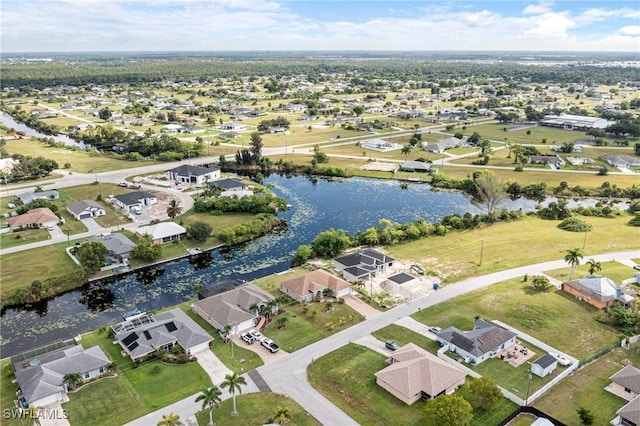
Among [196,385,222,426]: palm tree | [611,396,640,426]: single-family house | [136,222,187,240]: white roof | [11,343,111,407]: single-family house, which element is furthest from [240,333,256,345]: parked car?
[611,396,640,426]: single-family house

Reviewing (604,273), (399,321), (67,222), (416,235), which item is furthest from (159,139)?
(604,273)

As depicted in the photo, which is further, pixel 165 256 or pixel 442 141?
pixel 442 141

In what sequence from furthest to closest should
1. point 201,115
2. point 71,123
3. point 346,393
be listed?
1. point 201,115
2. point 71,123
3. point 346,393

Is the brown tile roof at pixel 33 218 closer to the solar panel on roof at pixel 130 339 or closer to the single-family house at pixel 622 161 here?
the solar panel on roof at pixel 130 339

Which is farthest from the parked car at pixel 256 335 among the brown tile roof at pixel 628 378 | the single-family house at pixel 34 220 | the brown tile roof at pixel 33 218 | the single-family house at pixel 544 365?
the brown tile roof at pixel 33 218

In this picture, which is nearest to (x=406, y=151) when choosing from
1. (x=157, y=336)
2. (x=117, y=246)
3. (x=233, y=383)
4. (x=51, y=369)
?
(x=117, y=246)

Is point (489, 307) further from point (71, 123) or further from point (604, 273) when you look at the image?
point (71, 123)
